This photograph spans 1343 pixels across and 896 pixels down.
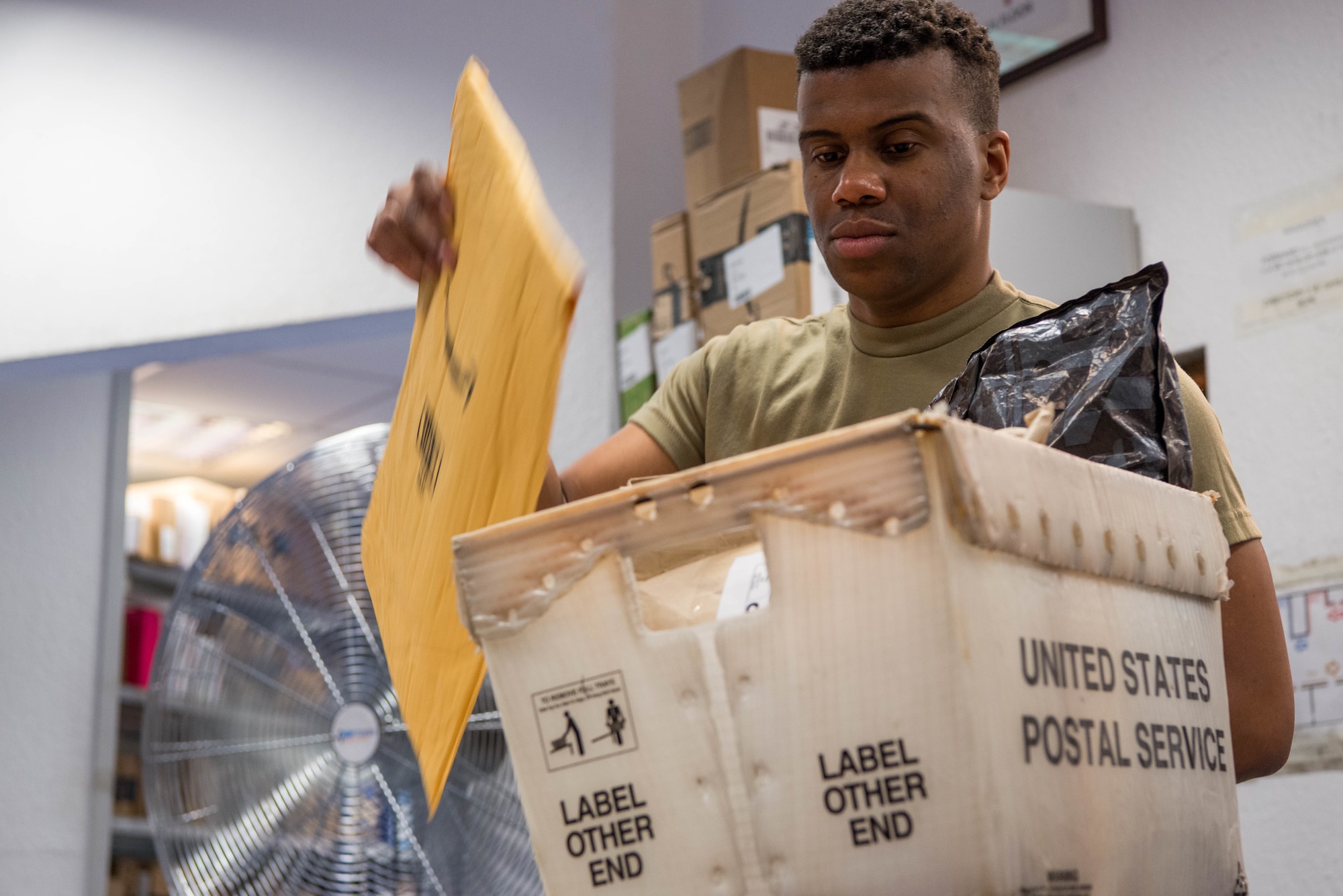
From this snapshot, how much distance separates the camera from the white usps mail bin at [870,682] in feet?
1.61

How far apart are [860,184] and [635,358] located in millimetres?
1942

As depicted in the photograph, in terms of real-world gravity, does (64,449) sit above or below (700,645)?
above

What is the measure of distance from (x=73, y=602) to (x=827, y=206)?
347cm

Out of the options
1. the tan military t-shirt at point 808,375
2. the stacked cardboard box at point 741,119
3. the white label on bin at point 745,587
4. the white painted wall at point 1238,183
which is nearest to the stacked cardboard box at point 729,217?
the stacked cardboard box at point 741,119

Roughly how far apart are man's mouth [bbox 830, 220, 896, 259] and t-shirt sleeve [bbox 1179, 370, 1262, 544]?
8.3 inches

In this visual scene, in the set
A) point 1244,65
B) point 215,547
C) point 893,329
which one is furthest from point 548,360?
point 1244,65

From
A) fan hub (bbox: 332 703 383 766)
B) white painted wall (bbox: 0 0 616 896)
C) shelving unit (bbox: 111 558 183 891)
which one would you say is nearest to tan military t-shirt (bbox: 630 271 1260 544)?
fan hub (bbox: 332 703 383 766)

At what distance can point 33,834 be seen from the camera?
3.58 metres

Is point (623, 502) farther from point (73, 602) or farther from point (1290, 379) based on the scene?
point (73, 602)

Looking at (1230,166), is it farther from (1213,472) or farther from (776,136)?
(1213,472)

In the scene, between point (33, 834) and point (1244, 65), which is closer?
point (1244, 65)

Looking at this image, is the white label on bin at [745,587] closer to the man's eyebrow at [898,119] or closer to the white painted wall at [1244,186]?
the man's eyebrow at [898,119]

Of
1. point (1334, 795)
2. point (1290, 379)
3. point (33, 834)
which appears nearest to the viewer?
point (1334, 795)

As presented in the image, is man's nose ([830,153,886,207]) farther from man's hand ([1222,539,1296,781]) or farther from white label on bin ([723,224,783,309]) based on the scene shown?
white label on bin ([723,224,783,309])
